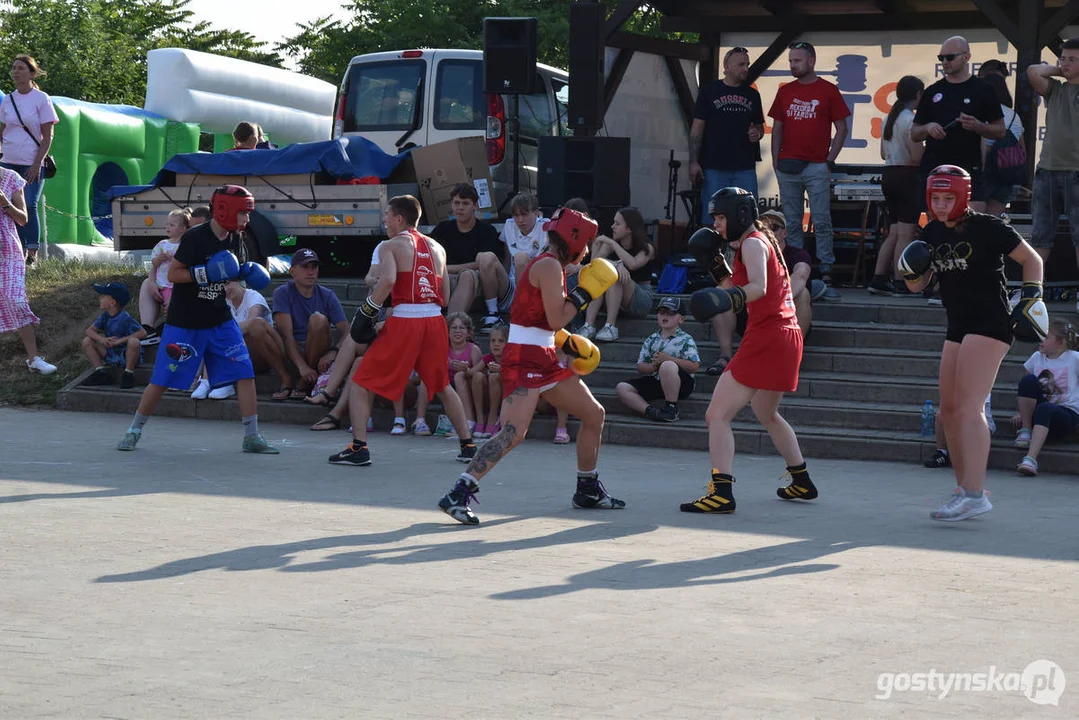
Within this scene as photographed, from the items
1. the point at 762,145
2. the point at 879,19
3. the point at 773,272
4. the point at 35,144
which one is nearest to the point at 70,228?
the point at 35,144

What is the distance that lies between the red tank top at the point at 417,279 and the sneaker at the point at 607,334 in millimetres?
3337

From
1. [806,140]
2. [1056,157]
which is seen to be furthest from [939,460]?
[806,140]

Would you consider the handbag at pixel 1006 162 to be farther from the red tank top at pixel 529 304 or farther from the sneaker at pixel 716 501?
the red tank top at pixel 529 304

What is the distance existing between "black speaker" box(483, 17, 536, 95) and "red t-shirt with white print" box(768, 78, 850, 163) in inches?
109

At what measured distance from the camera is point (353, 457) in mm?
9695

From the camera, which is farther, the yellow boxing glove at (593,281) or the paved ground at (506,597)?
the yellow boxing glove at (593,281)

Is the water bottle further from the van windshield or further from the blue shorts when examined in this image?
the van windshield

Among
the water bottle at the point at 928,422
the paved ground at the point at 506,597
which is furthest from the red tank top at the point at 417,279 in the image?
the water bottle at the point at 928,422

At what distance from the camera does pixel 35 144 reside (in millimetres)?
14742

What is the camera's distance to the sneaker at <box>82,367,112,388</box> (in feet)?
42.7

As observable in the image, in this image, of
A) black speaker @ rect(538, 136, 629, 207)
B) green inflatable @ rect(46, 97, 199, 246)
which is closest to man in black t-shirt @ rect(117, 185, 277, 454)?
black speaker @ rect(538, 136, 629, 207)

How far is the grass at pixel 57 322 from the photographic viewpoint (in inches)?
519

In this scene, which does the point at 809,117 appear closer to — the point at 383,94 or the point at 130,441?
the point at 383,94

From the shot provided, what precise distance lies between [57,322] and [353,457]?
6168 millimetres
